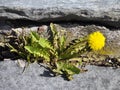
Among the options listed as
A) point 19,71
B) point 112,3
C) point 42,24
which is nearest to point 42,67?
point 19,71

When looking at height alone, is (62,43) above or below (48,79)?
above

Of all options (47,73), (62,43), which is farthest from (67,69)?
(62,43)

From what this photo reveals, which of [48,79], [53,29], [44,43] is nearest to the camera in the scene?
[48,79]

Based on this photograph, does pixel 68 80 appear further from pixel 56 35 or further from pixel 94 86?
pixel 56 35

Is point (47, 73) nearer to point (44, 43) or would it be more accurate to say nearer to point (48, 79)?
point (48, 79)

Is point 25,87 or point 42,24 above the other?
point 42,24
